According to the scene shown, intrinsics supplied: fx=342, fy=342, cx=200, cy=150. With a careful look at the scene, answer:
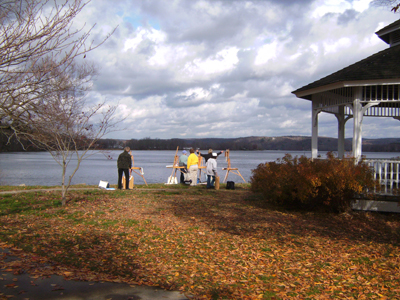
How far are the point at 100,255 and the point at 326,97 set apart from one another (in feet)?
33.9

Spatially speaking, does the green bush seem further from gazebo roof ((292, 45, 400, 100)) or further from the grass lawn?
gazebo roof ((292, 45, 400, 100))

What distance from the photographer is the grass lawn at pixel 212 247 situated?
5574mm

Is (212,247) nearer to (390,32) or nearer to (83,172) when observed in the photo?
(390,32)

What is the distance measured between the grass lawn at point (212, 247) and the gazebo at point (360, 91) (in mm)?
3454

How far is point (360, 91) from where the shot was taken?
1162cm

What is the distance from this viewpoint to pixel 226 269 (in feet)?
20.4

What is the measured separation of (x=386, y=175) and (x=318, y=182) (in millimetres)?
2247

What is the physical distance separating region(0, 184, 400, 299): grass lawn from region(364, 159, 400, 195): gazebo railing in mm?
901

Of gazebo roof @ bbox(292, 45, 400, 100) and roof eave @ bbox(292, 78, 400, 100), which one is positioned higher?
gazebo roof @ bbox(292, 45, 400, 100)

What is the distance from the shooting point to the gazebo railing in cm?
1073

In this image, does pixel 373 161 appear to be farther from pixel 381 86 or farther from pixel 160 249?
pixel 160 249

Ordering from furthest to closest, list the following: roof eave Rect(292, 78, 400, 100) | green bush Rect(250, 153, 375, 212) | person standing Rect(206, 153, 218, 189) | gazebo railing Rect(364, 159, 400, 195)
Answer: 1. person standing Rect(206, 153, 218, 189)
2. roof eave Rect(292, 78, 400, 100)
3. gazebo railing Rect(364, 159, 400, 195)
4. green bush Rect(250, 153, 375, 212)

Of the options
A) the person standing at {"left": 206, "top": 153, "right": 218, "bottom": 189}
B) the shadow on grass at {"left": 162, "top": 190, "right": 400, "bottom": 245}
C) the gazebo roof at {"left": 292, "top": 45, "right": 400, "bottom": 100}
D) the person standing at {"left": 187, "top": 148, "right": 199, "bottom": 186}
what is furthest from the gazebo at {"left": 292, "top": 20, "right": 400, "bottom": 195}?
the person standing at {"left": 187, "top": 148, "right": 199, "bottom": 186}

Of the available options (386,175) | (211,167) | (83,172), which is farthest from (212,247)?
(83,172)
